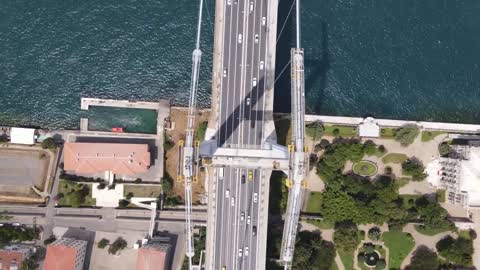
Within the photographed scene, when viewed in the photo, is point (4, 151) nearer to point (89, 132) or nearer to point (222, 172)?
point (89, 132)

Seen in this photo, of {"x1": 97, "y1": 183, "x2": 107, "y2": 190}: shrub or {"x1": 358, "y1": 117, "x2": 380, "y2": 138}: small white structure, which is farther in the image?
{"x1": 358, "y1": 117, "x2": 380, "y2": 138}: small white structure

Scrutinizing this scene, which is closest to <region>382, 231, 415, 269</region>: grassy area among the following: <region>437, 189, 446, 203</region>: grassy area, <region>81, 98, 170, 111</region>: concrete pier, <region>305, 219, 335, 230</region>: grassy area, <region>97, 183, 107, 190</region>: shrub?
<region>437, 189, 446, 203</region>: grassy area

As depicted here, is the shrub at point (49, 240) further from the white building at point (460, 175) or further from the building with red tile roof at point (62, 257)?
the white building at point (460, 175)

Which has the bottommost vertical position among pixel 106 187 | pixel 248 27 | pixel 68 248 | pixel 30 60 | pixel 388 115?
pixel 68 248

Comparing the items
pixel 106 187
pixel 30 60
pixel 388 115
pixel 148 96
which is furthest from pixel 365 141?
pixel 30 60

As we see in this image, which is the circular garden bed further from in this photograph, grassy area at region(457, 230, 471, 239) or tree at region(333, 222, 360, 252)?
grassy area at region(457, 230, 471, 239)

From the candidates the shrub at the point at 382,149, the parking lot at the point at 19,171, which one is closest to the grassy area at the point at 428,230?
the shrub at the point at 382,149
